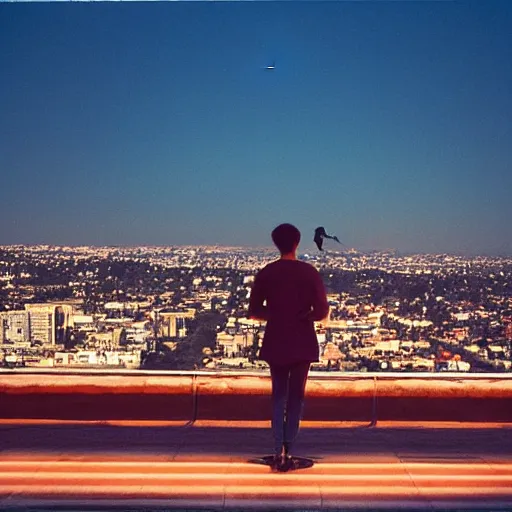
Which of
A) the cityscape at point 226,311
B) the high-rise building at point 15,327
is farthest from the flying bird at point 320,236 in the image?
the high-rise building at point 15,327

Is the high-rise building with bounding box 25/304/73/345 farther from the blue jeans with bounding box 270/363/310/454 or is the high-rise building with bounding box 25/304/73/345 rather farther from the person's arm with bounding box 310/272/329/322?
the person's arm with bounding box 310/272/329/322

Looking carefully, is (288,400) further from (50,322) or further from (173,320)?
(50,322)

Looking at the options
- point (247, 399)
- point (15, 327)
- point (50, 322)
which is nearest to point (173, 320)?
point (247, 399)

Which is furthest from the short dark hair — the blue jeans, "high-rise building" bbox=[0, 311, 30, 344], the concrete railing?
"high-rise building" bbox=[0, 311, 30, 344]

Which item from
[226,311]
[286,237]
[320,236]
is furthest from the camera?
[226,311]

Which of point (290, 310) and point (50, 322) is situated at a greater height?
point (290, 310)

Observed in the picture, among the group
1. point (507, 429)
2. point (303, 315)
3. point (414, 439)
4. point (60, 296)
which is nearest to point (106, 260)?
point (60, 296)

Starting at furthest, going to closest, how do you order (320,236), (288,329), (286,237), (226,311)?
(226,311), (320,236), (286,237), (288,329)
